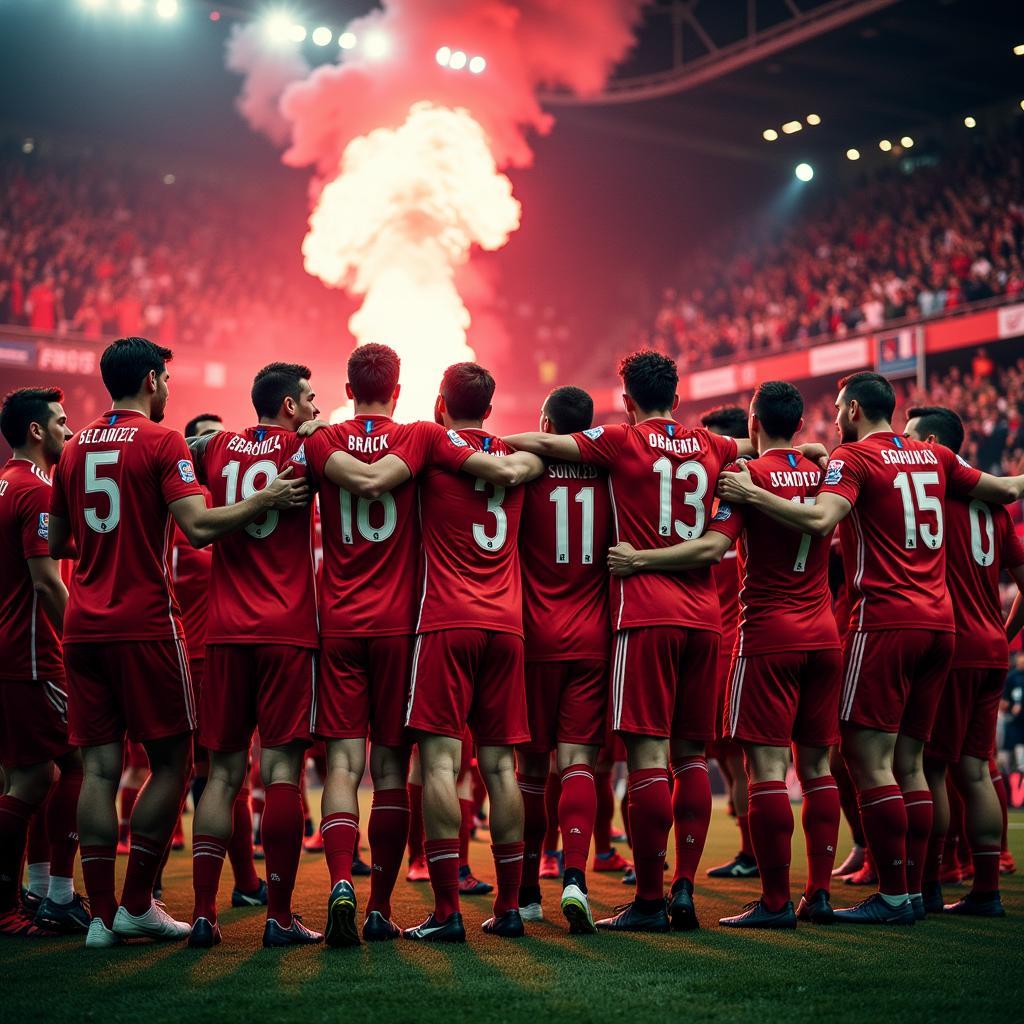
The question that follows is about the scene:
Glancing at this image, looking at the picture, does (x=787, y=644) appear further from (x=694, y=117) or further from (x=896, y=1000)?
(x=694, y=117)

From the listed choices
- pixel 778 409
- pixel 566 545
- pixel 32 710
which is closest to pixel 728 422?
pixel 778 409

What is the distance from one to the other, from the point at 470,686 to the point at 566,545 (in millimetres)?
908

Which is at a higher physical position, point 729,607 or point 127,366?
point 127,366

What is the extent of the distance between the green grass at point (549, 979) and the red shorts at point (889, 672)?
1020mm

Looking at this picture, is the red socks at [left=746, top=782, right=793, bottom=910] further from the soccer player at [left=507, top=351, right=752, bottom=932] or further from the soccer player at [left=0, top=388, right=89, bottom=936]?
the soccer player at [left=0, top=388, right=89, bottom=936]

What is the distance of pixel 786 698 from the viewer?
5.77m

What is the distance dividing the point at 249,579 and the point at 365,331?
48.3ft

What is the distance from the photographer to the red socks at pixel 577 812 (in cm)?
545

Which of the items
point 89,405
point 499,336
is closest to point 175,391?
point 89,405

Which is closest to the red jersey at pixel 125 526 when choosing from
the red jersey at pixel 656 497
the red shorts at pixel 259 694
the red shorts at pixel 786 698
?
the red shorts at pixel 259 694

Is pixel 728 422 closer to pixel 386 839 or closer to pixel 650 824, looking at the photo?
pixel 650 824

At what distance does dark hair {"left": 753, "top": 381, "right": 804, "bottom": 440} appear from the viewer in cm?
600

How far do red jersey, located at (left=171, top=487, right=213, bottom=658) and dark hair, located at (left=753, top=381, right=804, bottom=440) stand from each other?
3273mm

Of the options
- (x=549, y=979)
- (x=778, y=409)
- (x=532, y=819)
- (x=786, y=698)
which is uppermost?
(x=778, y=409)
